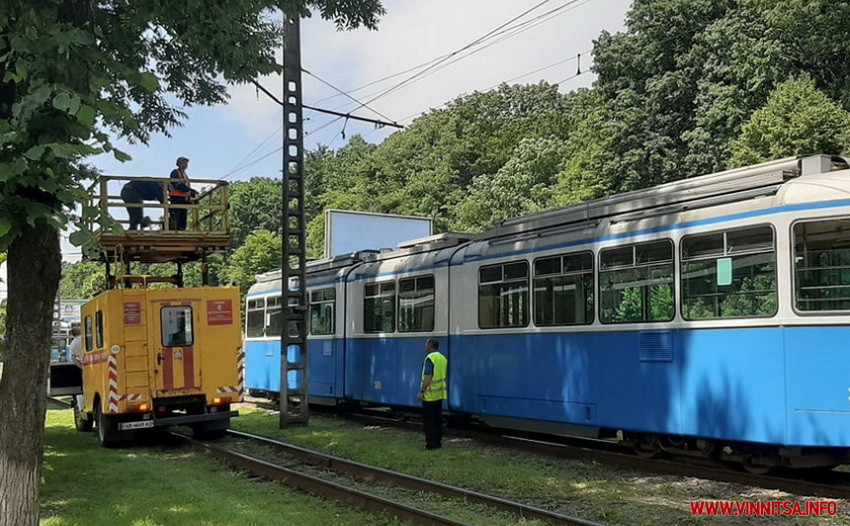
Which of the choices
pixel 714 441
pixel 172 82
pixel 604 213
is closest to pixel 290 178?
pixel 172 82

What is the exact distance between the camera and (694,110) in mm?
32250

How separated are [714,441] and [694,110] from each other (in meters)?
24.4

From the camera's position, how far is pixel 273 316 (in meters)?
21.6

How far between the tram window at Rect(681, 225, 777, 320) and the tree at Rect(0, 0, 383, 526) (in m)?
5.39

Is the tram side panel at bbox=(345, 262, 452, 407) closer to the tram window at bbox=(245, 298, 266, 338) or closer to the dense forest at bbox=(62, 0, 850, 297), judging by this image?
the tram window at bbox=(245, 298, 266, 338)

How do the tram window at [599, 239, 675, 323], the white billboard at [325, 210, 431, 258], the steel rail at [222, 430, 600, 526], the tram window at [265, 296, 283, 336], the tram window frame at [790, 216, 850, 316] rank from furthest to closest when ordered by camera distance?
1. the white billboard at [325, 210, 431, 258]
2. the tram window at [265, 296, 283, 336]
3. the tram window at [599, 239, 675, 323]
4. the tram window frame at [790, 216, 850, 316]
5. the steel rail at [222, 430, 600, 526]

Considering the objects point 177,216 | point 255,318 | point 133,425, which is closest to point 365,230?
point 255,318

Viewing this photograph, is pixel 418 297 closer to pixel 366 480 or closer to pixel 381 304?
pixel 381 304

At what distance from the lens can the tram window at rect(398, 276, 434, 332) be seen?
50.2ft

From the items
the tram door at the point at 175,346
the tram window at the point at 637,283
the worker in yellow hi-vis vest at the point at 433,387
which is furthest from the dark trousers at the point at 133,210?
the tram window at the point at 637,283

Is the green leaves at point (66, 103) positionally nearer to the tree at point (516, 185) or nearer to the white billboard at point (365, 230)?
the white billboard at point (365, 230)

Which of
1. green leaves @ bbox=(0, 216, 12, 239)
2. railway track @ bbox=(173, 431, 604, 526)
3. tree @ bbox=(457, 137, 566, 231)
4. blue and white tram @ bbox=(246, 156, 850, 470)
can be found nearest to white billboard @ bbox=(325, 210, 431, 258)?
blue and white tram @ bbox=(246, 156, 850, 470)

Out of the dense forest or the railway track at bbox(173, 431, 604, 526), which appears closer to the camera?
the railway track at bbox(173, 431, 604, 526)

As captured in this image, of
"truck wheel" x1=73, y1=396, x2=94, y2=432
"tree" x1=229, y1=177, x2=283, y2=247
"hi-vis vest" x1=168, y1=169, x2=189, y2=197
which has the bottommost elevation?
"truck wheel" x1=73, y1=396, x2=94, y2=432
